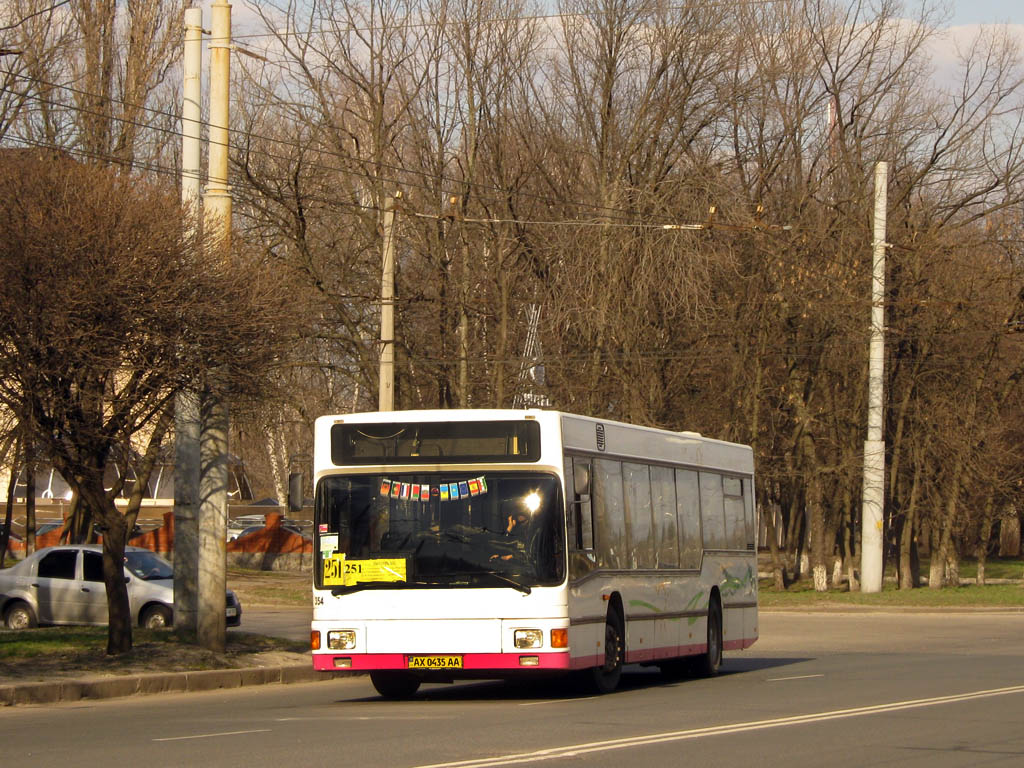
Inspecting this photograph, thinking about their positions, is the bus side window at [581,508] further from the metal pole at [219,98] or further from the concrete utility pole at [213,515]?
the metal pole at [219,98]

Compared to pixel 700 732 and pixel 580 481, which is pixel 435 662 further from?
pixel 700 732

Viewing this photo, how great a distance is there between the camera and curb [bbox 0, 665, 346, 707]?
48.0 ft

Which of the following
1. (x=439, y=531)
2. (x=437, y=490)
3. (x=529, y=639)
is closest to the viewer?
(x=529, y=639)

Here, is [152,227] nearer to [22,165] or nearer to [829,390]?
[22,165]

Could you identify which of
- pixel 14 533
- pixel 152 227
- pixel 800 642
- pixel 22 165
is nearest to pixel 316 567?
pixel 152 227

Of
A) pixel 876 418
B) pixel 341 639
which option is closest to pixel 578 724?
pixel 341 639

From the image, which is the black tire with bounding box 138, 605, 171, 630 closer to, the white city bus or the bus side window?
the white city bus

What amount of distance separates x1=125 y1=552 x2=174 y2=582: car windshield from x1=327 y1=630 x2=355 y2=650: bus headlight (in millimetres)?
11465

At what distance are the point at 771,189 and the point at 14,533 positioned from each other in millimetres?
38840

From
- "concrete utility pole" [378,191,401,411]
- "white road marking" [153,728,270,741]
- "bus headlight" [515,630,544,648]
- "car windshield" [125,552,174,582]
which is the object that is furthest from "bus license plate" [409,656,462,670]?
"car windshield" [125,552,174,582]

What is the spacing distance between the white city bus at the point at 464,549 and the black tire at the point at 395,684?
0.02 metres

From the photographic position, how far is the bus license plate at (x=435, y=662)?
13.6 metres

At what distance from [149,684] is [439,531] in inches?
169

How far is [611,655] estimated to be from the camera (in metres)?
15.1
